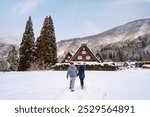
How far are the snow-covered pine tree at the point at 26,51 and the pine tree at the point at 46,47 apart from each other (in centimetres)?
165

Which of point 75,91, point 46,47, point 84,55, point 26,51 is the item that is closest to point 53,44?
point 46,47

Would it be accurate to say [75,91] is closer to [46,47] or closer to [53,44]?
[46,47]

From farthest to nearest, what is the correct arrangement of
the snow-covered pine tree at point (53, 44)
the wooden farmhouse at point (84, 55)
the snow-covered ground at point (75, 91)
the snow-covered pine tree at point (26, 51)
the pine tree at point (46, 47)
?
the wooden farmhouse at point (84, 55) < the snow-covered pine tree at point (53, 44) < the pine tree at point (46, 47) < the snow-covered pine tree at point (26, 51) < the snow-covered ground at point (75, 91)

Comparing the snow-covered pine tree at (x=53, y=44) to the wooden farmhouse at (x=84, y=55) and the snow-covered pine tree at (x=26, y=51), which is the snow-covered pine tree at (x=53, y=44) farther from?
the wooden farmhouse at (x=84, y=55)

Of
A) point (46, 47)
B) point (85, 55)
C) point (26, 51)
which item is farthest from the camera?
point (85, 55)

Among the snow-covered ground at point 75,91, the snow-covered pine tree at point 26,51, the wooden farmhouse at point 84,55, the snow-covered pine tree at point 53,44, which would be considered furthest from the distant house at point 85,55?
the snow-covered ground at point 75,91

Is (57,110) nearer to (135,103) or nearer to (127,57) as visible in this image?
(135,103)

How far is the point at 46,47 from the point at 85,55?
1307 centimetres

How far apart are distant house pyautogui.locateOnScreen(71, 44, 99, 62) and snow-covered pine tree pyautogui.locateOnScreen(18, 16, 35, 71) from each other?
47.4 feet

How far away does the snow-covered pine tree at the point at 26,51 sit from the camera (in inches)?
2101

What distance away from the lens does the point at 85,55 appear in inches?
2547

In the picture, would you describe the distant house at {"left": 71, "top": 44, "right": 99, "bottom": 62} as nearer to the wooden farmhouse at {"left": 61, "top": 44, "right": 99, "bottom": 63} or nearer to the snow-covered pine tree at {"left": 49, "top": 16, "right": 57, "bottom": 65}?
the wooden farmhouse at {"left": 61, "top": 44, "right": 99, "bottom": 63}

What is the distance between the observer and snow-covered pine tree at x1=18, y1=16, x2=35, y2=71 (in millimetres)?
53375

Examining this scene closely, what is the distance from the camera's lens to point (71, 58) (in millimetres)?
66062
